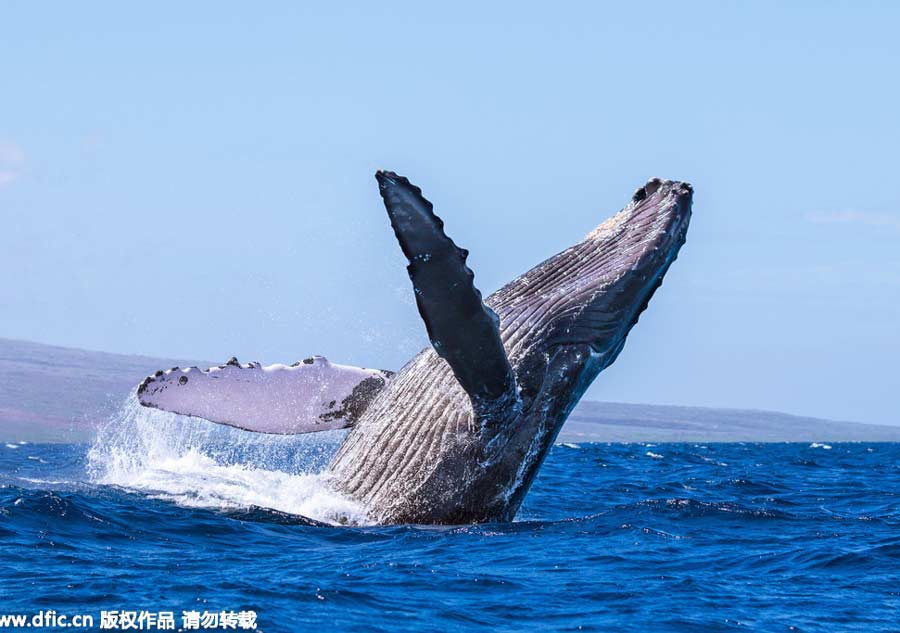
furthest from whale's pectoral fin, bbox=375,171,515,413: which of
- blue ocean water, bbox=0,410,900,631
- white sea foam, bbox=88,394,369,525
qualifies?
white sea foam, bbox=88,394,369,525

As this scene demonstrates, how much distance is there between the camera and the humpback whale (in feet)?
28.5

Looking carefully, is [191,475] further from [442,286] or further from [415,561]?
[442,286]

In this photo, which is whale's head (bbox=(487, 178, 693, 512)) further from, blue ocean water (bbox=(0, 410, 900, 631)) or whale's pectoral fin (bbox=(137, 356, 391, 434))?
whale's pectoral fin (bbox=(137, 356, 391, 434))

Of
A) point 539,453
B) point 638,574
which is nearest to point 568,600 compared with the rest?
point 638,574

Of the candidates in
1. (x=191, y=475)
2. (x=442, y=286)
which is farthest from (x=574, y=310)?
(x=191, y=475)

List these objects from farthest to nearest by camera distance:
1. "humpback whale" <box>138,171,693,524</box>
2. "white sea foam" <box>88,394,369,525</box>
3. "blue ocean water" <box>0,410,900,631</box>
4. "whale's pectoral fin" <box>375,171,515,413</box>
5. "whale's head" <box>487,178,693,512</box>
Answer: "white sea foam" <box>88,394,369,525</box>
"whale's head" <box>487,178,693,512</box>
"humpback whale" <box>138,171,693,524</box>
"whale's pectoral fin" <box>375,171,515,413</box>
"blue ocean water" <box>0,410,900,631</box>

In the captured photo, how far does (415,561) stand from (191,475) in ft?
14.4

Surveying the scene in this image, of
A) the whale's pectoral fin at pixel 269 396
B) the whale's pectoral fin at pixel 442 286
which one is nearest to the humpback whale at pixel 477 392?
the whale's pectoral fin at pixel 269 396

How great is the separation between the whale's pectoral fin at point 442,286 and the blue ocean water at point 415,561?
1.34 m

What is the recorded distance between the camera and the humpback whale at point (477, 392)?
8.68 meters

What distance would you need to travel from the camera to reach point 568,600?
23.6 feet

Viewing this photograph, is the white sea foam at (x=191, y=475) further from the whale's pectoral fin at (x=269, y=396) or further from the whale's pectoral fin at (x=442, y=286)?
the whale's pectoral fin at (x=442, y=286)

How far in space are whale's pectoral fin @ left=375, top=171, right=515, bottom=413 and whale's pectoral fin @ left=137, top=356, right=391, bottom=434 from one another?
2366 mm

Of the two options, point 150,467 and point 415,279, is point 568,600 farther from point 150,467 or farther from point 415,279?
point 150,467
